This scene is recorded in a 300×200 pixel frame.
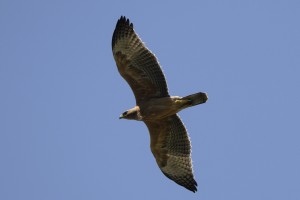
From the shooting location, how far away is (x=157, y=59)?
35.3ft

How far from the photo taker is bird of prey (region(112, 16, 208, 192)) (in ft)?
35.6

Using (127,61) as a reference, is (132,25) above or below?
above

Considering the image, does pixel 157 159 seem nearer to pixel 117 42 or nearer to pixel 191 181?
pixel 191 181

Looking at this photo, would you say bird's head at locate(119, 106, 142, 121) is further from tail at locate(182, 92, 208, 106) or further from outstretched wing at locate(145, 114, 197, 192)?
tail at locate(182, 92, 208, 106)

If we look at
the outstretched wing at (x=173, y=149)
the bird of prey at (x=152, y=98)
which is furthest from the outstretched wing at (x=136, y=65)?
the outstretched wing at (x=173, y=149)

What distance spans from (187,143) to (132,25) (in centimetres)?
274

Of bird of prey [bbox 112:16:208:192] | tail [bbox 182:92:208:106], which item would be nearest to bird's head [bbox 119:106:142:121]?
bird of prey [bbox 112:16:208:192]

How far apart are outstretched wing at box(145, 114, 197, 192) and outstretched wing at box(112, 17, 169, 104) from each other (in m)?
0.71

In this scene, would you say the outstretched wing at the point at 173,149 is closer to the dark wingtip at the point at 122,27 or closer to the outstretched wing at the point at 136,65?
the outstretched wing at the point at 136,65

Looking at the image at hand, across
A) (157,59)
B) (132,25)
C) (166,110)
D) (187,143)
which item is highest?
(132,25)

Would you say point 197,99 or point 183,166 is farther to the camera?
Result: point 183,166

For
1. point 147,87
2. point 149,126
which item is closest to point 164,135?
point 149,126

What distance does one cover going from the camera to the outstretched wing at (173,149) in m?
11.4

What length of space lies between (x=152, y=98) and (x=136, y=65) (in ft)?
2.44
